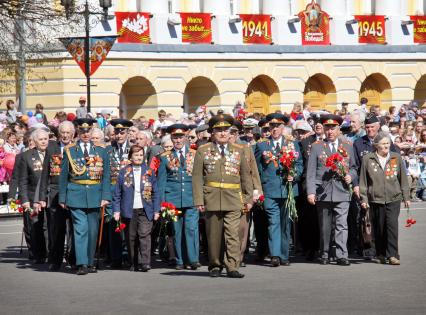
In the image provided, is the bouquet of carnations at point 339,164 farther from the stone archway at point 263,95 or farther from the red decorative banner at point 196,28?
the stone archway at point 263,95

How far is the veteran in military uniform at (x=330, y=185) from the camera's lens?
1928 cm

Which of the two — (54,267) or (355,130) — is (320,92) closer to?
(355,130)

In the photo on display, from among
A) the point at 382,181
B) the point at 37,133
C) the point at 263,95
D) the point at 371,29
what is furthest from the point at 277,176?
the point at 371,29

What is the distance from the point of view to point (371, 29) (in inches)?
2044

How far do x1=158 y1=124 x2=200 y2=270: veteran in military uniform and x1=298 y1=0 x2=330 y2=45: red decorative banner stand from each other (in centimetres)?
3078

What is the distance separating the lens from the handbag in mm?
19641

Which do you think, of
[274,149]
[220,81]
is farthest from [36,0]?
[274,149]

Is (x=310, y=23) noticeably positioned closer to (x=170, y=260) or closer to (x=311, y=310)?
(x=170, y=260)

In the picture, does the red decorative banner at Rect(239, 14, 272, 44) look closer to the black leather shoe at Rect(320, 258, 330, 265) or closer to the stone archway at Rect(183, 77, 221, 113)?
the stone archway at Rect(183, 77, 221, 113)

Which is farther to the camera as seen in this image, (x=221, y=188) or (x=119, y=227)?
(x=119, y=227)

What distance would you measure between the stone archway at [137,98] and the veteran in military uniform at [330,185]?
88.3ft

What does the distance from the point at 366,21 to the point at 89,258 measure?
3432 centimetres

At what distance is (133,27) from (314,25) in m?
7.86

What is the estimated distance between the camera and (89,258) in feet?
61.4
